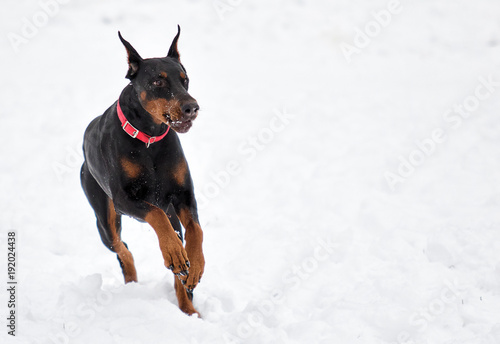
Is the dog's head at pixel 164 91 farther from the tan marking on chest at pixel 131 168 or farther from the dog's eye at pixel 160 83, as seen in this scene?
the tan marking on chest at pixel 131 168

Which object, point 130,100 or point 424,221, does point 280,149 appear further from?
point 130,100

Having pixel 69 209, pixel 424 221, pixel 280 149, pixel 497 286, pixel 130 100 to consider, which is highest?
pixel 130 100

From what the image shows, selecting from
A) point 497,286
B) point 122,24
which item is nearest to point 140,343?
point 497,286

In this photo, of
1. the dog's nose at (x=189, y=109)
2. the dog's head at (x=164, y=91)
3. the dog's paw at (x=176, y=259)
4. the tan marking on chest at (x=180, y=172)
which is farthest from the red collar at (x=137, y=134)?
the dog's paw at (x=176, y=259)

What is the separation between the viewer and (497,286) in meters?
3.79

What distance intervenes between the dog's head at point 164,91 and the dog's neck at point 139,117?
0.04 m

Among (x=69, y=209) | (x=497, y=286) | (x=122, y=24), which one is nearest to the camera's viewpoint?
(x=497, y=286)

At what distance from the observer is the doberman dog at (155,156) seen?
3.15m

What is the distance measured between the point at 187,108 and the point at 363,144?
3873 millimetres

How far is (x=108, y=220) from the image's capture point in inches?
165

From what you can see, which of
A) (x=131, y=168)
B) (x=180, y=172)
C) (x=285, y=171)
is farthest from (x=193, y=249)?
(x=285, y=171)

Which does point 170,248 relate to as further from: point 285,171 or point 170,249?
point 285,171

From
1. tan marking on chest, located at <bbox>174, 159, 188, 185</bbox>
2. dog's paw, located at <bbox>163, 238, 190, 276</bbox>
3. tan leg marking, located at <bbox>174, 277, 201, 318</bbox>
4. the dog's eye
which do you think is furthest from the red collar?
tan leg marking, located at <bbox>174, 277, 201, 318</bbox>

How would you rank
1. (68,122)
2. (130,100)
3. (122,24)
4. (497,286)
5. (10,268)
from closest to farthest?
1. (130,100)
2. (497,286)
3. (10,268)
4. (68,122)
5. (122,24)
